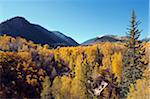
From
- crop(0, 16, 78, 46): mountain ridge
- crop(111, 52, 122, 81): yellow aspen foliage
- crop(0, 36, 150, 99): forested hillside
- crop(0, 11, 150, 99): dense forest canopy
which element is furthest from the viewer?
crop(0, 16, 78, 46): mountain ridge

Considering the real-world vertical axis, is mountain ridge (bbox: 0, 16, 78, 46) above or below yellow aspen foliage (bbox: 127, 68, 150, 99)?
above

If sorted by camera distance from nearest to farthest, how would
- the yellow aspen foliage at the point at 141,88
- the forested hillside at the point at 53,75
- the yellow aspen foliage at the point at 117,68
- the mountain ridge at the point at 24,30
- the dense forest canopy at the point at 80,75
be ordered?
the yellow aspen foliage at the point at 141,88 → the dense forest canopy at the point at 80,75 → the forested hillside at the point at 53,75 → the yellow aspen foliage at the point at 117,68 → the mountain ridge at the point at 24,30

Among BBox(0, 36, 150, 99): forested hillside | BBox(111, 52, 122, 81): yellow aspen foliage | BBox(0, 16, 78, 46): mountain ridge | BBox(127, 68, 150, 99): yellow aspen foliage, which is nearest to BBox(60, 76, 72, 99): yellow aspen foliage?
BBox(0, 36, 150, 99): forested hillside

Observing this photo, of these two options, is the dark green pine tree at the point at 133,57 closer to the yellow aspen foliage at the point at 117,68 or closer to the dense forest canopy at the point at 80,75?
the dense forest canopy at the point at 80,75

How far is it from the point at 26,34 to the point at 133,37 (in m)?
128

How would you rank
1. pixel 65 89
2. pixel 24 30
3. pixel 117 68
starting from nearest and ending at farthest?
pixel 65 89, pixel 117 68, pixel 24 30

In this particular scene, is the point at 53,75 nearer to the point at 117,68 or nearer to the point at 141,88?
the point at 117,68

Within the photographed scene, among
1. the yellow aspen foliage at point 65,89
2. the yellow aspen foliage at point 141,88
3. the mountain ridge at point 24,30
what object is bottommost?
the yellow aspen foliage at point 65,89

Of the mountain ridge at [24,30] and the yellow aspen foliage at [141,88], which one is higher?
the mountain ridge at [24,30]

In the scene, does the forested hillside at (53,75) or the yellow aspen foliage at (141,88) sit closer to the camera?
the yellow aspen foliage at (141,88)

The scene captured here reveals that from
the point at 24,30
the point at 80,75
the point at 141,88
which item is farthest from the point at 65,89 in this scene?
the point at 24,30

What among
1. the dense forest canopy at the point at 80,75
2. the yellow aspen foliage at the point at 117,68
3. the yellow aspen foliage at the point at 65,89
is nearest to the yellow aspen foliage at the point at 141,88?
the dense forest canopy at the point at 80,75

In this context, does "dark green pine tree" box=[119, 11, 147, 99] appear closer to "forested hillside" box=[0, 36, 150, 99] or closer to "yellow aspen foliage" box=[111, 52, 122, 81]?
"forested hillside" box=[0, 36, 150, 99]

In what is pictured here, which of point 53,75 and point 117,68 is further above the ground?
point 117,68
